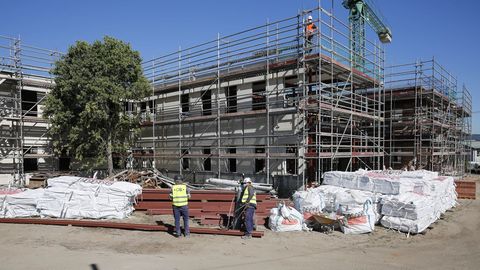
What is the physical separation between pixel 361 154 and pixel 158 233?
1007 cm

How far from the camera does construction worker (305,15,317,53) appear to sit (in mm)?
13648

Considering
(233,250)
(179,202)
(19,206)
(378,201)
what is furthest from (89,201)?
(378,201)

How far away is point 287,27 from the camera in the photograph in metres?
14.7

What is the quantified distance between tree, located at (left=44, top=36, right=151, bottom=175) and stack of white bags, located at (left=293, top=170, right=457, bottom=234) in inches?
396

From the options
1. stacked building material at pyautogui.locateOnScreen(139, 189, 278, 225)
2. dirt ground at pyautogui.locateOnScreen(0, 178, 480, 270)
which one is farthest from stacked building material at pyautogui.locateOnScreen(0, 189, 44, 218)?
stacked building material at pyautogui.locateOnScreen(139, 189, 278, 225)

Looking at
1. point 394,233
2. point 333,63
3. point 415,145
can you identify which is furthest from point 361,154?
point 394,233

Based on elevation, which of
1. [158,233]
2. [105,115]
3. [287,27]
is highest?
[287,27]

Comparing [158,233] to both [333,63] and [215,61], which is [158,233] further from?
[215,61]

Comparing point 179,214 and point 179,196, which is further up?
point 179,196

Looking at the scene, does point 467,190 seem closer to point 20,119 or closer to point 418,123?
point 418,123

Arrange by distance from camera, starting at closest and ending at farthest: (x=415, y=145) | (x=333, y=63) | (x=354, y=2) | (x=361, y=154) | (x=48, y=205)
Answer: (x=48, y=205) → (x=333, y=63) → (x=361, y=154) → (x=415, y=145) → (x=354, y=2)

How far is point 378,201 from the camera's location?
9.93 meters

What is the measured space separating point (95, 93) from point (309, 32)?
9565 millimetres

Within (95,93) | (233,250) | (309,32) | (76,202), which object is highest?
(309,32)
